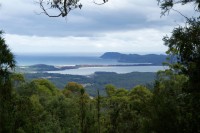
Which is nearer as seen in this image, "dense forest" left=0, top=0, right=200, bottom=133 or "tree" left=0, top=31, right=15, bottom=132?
"dense forest" left=0, top=0, right=200, bottom=133

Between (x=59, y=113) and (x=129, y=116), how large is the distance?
10.0 m

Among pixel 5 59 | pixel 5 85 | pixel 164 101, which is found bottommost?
pixel 164 101

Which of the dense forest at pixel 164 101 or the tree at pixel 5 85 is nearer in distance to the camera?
the dense forest at pixel 164 101

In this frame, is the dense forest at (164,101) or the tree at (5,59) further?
the tree at (5,59)

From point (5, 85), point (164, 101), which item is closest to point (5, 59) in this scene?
point (5, 85)

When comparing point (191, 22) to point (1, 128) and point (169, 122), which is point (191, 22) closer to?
point (169, 122)

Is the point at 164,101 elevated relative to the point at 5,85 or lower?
lower

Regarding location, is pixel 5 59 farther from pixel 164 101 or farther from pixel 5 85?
pixel 164 101

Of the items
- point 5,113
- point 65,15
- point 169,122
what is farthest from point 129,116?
point 65,15

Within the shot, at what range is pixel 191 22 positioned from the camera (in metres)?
15.5

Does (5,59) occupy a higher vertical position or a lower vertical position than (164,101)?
higher

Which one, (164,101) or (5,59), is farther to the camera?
(164,101)

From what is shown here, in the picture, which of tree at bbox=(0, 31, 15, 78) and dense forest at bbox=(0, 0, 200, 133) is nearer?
dense forest at bbox=(0, 0, 200, 133)

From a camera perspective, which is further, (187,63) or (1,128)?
(1,128)
